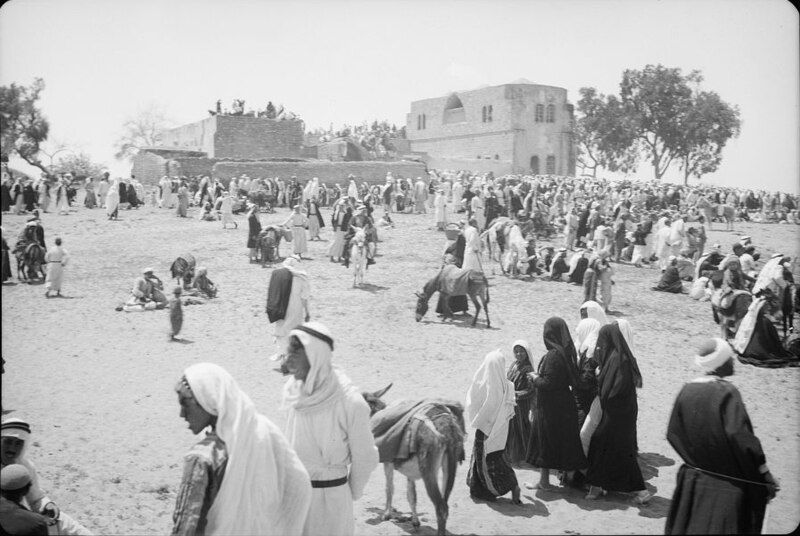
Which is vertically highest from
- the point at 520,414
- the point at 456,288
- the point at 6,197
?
the point at 6,197

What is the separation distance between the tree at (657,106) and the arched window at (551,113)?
20.9 meters

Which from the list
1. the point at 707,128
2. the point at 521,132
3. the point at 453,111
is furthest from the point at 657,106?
the point at 453,111

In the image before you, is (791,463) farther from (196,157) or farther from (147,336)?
(196,157)

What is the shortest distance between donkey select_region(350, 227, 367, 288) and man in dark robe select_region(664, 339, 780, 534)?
10.0 m

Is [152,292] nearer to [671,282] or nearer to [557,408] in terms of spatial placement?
[557,408]

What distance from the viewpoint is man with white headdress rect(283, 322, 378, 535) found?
10.6ft

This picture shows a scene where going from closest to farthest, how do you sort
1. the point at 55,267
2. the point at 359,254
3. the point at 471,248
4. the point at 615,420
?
the point at 615,420 → the point at 55,267 → the point at 471,248 → the point at 359,254

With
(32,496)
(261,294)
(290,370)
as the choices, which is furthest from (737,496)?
(261,294)

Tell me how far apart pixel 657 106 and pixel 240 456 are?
24961mm

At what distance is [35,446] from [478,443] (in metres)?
4.17

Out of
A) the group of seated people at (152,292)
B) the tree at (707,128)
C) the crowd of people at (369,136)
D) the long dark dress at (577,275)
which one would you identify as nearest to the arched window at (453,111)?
the crowd of people at (369,136)

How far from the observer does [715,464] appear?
3.12 metres

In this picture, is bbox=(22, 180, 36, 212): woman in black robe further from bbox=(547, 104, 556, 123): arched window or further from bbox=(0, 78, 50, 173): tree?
bbox=(547, 104, 556, 123): arched window

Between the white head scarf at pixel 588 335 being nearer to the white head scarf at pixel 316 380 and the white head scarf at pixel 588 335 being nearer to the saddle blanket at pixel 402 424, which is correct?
the saddle blanket at pixel 402 424
